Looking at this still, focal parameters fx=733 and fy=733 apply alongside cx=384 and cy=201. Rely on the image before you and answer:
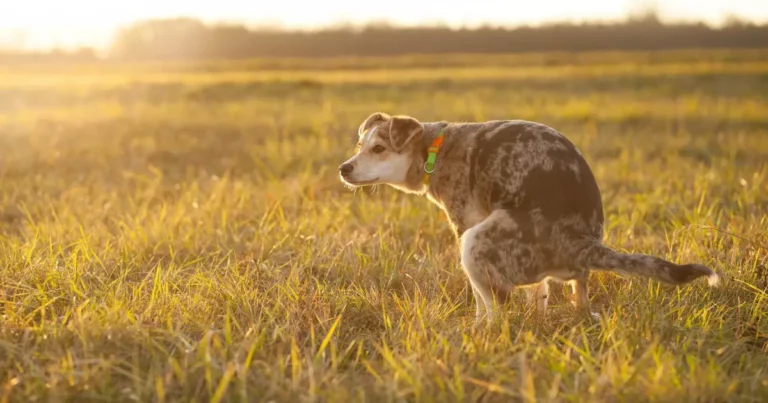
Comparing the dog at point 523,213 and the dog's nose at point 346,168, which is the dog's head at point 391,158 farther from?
the dog at point 523,213

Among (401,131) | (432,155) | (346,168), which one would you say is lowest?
(346,168)

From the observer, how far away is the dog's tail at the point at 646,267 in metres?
4.20

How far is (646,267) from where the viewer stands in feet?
14.3

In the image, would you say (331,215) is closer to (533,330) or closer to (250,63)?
(533,330)

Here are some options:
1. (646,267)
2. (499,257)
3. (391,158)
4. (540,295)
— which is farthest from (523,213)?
(391,158)

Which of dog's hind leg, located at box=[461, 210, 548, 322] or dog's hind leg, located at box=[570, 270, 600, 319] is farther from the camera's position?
dog's hind leg, located at box=[570, 270, 600, 319]

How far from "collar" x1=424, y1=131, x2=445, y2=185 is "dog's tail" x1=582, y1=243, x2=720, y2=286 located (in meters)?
1.31

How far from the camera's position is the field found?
3791 millimetres

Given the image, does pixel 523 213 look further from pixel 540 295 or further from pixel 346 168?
pixel 346 168

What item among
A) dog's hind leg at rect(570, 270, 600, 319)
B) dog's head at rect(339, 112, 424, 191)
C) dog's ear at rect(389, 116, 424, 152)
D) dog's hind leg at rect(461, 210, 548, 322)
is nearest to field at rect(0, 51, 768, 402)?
dog's hind leg at rect(570, 270, 600, 319)

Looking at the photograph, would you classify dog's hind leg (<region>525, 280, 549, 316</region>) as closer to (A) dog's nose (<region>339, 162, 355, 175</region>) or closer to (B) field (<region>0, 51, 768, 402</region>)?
(B) field (<region>0, 51, 768, 402</region>)

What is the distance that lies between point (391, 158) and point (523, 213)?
123cm

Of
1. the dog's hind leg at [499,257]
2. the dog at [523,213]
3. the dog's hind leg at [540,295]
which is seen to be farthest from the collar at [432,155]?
the dog's hind leg at [540,295]

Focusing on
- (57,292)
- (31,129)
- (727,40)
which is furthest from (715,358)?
(727,40)
